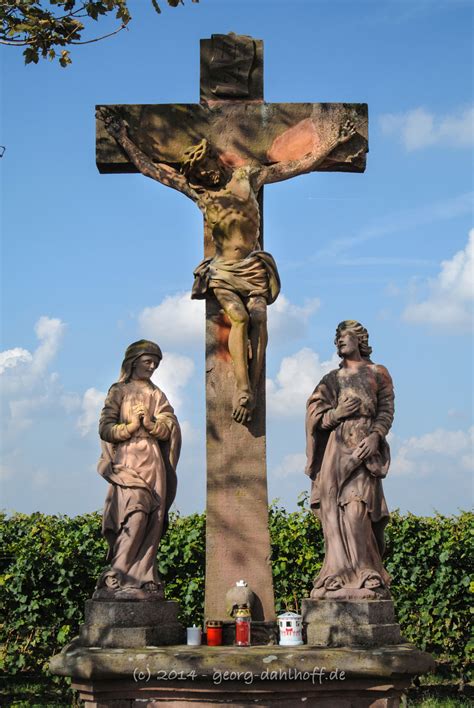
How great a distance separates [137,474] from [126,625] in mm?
1041

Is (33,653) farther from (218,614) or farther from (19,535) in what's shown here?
(218,614)

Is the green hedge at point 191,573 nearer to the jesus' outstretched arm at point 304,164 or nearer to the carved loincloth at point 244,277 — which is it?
the carved loincloth at point 244,277

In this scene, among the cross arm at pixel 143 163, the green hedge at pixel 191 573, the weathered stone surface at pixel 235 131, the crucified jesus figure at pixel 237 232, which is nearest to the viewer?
the crucified jesus figure at pixel 237 232

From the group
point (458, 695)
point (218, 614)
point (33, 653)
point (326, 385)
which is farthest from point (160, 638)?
point (458, 695)

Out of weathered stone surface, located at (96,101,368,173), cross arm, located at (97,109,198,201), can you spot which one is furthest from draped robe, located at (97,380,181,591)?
weathered stone surface, located at (96,101,368,173)

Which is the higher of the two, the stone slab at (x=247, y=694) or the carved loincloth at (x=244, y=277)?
the carved loincloth at (x=244, y=277)

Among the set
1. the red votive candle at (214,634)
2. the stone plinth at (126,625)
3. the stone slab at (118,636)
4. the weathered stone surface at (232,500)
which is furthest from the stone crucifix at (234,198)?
the stone slab at (118,636)

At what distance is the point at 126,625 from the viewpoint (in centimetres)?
661

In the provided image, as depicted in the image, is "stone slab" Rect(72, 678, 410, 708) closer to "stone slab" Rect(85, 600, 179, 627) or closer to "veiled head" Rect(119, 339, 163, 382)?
"stone slab" Rect(85, 600, 179, 627)

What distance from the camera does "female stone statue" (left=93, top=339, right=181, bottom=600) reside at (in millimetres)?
6859

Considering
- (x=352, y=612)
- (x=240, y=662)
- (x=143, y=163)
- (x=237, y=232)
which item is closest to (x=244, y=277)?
(x=237, y=232)

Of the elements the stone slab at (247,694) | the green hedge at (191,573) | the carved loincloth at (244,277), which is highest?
the carved loincloth at (244,277)

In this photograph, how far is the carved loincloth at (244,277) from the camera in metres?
7.56

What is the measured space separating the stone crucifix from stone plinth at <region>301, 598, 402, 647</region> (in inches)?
21.9
